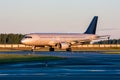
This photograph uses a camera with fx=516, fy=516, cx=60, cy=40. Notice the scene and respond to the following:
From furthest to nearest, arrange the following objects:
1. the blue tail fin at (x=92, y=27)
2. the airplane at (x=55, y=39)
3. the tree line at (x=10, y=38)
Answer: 1. the tree line at (x=10, y=38)
2. the blue tail fin at (x=92, y=27)
3. the airplane at (x=55, y=39)

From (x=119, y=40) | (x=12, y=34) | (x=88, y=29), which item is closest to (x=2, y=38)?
(x=12, y=34)

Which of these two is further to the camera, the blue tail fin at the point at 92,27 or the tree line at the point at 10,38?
the tree line at the point at 10,38

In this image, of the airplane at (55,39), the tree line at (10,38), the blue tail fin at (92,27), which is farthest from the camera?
the tree line at (10,38)

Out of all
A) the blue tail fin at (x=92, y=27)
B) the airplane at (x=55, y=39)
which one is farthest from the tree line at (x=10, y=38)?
the airplane at (x=55, y=39)

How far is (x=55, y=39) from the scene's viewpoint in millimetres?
92750

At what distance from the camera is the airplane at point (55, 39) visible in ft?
297

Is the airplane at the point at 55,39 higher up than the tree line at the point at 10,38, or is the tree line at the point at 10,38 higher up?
the airplane at the point at 55,39

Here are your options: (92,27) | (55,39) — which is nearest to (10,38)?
(92,27)

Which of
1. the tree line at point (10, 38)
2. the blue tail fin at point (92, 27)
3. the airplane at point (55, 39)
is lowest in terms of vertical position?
the tree line at point (10, 38)

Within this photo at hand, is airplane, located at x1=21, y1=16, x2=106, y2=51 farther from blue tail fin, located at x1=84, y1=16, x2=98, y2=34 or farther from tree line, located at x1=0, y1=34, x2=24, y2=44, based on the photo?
tree line, located at x1=0, y1=34, x2=24, y2=44

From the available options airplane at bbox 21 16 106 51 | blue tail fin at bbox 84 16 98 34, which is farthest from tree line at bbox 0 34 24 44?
airplane at bbox 21 16 106 51

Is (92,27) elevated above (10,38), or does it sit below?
above

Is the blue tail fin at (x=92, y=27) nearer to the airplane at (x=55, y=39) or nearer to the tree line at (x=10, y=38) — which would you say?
the airplane at (x=55, y=39)

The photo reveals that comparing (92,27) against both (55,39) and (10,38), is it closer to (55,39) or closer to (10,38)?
(55,39)
